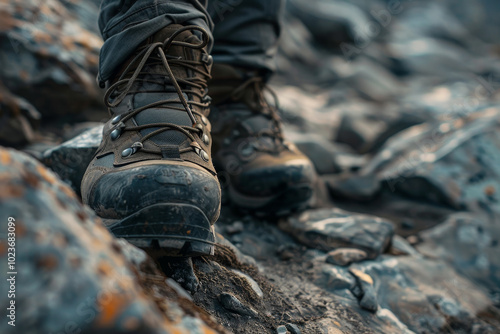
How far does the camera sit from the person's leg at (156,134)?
1073 mm

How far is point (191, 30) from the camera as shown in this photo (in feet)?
4.81

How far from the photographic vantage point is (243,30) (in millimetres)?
2146

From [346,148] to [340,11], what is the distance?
5.64 m

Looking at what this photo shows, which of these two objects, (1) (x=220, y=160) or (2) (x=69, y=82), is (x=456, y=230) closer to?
(1) (x=220, y=160)

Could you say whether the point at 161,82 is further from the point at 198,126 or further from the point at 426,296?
the point at 426,296

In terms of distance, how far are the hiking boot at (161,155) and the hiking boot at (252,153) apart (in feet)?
1.83

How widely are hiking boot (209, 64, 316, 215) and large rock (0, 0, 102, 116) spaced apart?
127cm

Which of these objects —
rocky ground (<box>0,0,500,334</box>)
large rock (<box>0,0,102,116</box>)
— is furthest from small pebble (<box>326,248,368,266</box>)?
large rock (<box>0,0,102,116</box>)

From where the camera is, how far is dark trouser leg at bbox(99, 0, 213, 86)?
136 cm

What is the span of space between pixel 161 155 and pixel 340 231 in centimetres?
110

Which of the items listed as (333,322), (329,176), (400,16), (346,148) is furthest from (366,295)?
(400,16)

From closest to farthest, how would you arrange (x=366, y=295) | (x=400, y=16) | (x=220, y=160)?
(x=366, y=295) < (x=220, y=160) < (x=400, y=16)

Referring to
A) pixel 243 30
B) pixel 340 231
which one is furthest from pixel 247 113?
pixel 340 231

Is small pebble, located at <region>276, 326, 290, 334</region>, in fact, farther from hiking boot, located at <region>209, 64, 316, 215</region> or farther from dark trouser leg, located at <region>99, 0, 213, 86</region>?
dark trouser leg, located at <region>99, 0, 213, 86</region>
